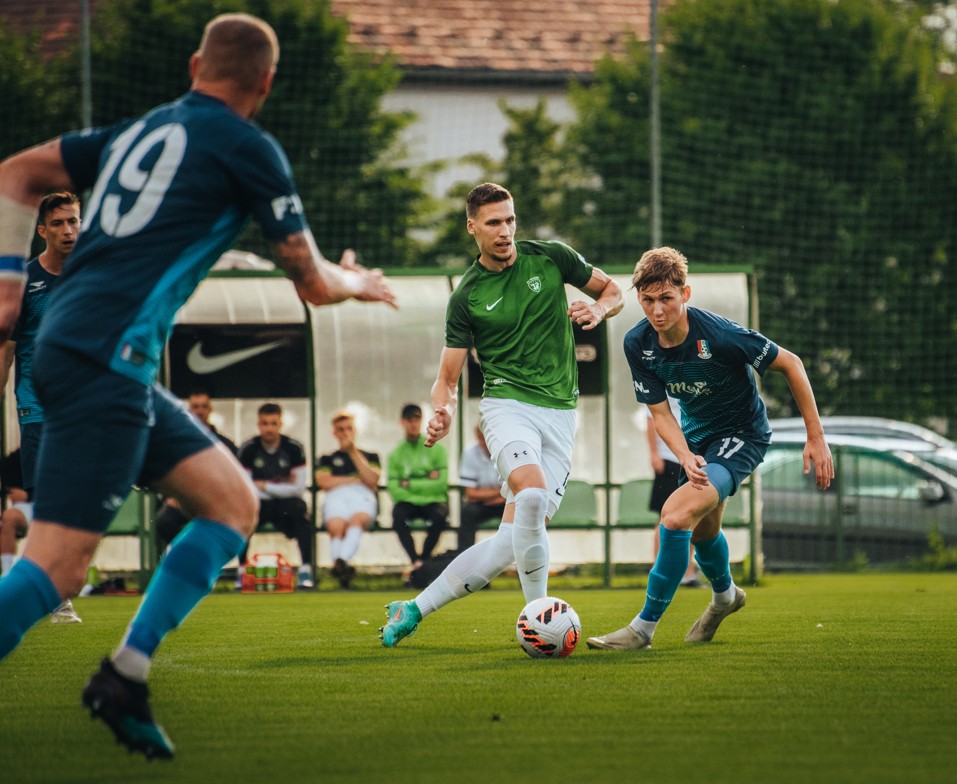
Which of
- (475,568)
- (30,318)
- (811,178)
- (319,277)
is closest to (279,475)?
(30,318)

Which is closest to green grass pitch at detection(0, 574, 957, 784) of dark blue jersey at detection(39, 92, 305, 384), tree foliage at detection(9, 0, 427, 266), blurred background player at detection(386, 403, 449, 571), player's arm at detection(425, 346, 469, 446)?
player's arm at detection(425, 346, 469, 446)

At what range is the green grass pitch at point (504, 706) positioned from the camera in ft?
13.7

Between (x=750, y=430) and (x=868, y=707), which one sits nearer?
(x=868, y=707)

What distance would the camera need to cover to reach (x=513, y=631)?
847cm

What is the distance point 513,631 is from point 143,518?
19.2 ft

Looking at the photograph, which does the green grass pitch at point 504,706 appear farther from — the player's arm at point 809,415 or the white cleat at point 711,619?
the player's arm at point 809,415

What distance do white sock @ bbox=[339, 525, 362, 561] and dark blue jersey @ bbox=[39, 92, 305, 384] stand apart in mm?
9478

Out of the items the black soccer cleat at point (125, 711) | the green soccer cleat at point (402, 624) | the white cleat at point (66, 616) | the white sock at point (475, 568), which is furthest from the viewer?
the white cleat at point (66, 616)

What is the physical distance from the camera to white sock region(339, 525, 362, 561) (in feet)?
45.1

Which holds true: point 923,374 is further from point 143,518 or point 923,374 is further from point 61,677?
point 61,677

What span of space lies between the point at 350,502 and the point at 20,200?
9624 millimetres

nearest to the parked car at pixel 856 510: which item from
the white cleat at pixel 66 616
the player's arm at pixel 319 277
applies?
the white cleat at pixel 66 616

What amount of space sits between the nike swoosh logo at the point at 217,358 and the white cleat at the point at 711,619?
7.72m

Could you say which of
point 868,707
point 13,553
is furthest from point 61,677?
point 13,553
